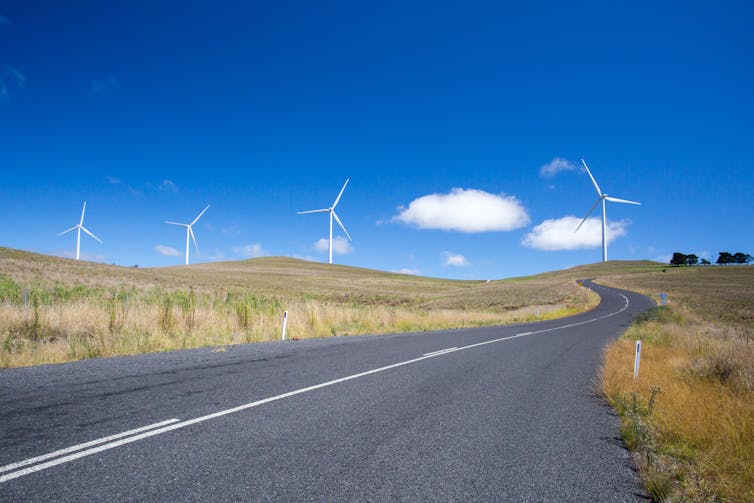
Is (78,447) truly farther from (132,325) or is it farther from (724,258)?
(724,258)

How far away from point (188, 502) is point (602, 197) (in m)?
71.0

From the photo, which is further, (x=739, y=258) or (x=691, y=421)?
(x=739, y=258)

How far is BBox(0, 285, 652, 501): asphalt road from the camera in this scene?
3531mm

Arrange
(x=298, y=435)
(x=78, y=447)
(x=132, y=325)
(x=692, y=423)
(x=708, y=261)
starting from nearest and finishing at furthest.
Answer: (x=78, y=447) < (x=298, y=435) < (x=692, y=423) < (x=132, y=325) < (x=708, y=261)

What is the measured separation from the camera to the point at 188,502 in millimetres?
3207

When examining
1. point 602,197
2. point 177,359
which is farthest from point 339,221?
point 177,359

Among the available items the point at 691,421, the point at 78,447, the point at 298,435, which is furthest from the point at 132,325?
the point at 691,421

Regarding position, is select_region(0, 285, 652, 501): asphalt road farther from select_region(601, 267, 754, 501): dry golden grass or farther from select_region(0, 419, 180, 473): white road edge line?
select_region(601, 267, 754, 501): dry golden grass

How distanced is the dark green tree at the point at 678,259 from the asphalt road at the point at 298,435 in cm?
16966

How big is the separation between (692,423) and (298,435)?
4780mm

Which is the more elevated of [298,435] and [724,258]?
[724,258]

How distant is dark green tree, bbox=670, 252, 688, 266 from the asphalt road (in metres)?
170

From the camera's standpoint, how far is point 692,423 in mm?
5246

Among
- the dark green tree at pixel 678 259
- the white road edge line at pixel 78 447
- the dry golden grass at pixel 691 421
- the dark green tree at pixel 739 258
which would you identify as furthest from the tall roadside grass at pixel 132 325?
the dark green tree at pixel 739 258
